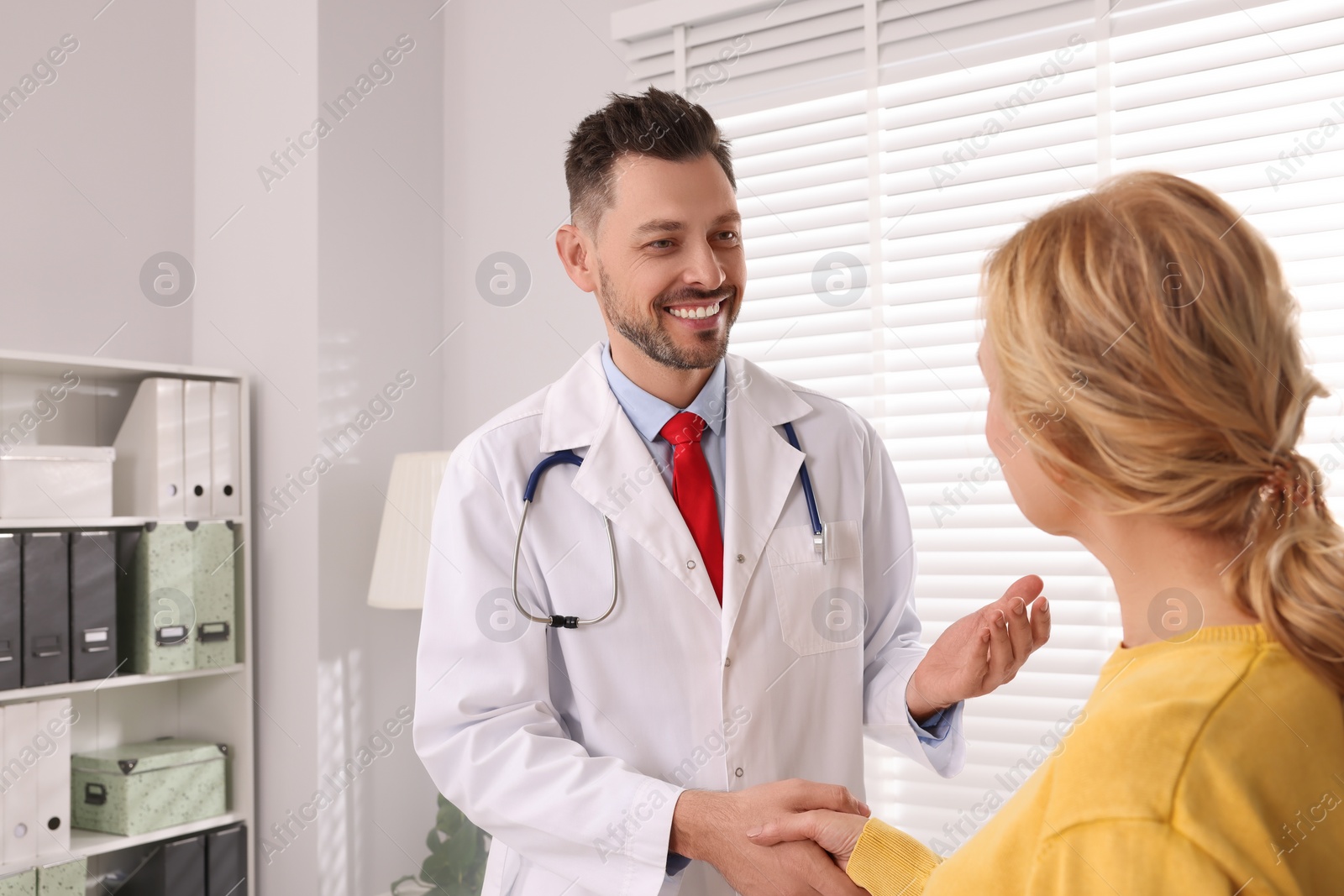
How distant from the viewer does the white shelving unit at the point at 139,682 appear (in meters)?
→ 2.76

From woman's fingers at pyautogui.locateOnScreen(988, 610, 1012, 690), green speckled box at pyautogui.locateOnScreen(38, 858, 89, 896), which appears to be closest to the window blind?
woman's fingers at pyautogui.locateOnScreen(988, 610, 1012, 690)

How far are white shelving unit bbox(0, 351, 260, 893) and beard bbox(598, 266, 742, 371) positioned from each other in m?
1.76

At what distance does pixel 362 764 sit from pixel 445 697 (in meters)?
1.82

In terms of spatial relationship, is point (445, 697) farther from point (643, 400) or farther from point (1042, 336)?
point (1042, 336)

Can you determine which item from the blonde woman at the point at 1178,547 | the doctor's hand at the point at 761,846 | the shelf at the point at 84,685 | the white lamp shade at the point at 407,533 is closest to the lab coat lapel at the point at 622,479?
the doctor's hand at the point at 761,846

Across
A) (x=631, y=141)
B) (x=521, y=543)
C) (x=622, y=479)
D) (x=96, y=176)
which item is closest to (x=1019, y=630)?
(x=622, y=479)

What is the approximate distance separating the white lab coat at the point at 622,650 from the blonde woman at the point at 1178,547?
0.67 metres

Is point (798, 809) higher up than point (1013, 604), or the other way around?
point (1013, 604)

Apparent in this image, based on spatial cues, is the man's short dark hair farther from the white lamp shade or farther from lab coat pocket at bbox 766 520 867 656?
the white lamp shade

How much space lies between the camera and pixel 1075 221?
Answer: 87 centimetres

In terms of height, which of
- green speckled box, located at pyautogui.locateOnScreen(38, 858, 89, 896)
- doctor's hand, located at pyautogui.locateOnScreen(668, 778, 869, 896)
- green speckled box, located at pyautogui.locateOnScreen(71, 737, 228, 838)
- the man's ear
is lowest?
green speckled box, located at pyautogui.locateOnScreen(38, 858, 89, 896)

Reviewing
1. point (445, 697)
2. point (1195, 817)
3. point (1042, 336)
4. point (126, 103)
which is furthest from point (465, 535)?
point (126, 103)

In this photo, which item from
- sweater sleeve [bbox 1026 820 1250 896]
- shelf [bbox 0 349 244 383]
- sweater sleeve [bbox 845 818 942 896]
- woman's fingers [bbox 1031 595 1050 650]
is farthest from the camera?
shelf [bbox 0 349 244 383]

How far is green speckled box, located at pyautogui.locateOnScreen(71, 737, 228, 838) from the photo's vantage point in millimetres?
2723
